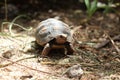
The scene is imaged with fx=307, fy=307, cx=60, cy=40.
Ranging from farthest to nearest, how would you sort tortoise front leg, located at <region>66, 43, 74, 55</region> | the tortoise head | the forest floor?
1. tortoise front leg, located at <region>66, 43, 74, 55</region>
2. the tortoise head
3. the forest floor

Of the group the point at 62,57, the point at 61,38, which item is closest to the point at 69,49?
the point at 62,57

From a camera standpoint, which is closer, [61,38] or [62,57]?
[61,38]

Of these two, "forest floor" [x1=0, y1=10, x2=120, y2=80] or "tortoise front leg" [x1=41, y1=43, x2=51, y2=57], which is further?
"tortoise front leg" [x1=41, y1=43, x2=51, y2=57]

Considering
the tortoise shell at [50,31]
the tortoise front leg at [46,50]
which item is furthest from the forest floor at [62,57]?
the tortoise shell at [50,31]

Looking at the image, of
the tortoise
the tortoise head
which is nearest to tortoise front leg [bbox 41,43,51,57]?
the tortoise

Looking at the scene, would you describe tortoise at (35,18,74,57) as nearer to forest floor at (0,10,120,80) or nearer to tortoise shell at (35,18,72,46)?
tortoise shell at (35,18,72,46)

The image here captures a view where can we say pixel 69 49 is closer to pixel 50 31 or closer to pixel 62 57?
pixel 62 57

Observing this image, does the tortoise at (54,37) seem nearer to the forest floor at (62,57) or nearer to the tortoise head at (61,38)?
the tortoise head at (61,38)
